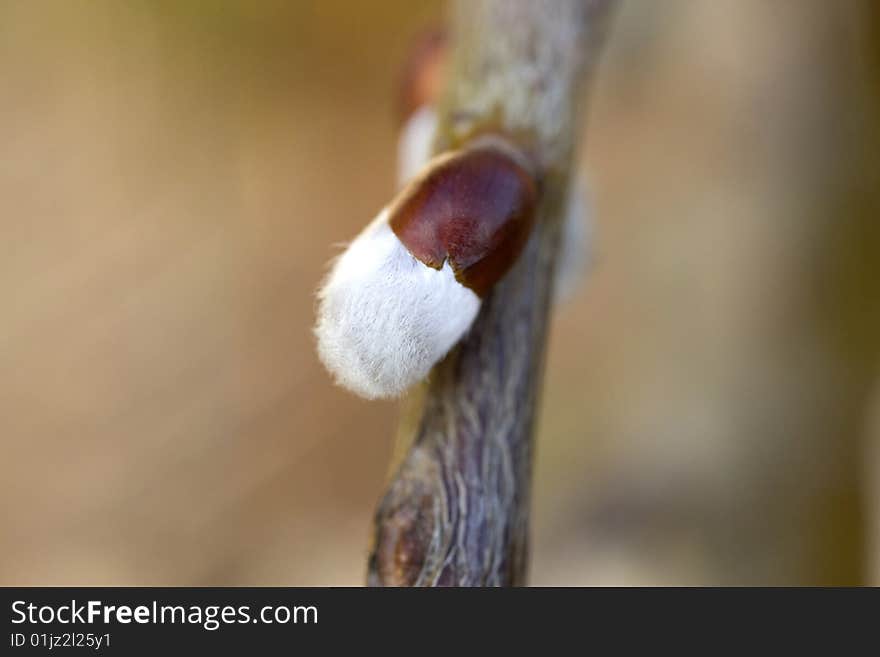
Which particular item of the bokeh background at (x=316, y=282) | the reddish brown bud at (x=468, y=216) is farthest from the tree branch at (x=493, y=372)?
the bokeh background at (x=316, y=282)

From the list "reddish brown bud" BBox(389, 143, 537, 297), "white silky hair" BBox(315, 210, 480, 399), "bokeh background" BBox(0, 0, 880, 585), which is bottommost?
"white silky hair" BBox(315, 210, 480, 399)

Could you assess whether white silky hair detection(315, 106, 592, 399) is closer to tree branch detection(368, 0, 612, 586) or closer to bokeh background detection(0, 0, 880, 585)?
tree branch detection(368, 0, 612, 586)

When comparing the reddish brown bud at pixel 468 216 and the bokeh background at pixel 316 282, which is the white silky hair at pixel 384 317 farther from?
the bokeh background at pixel 316 282

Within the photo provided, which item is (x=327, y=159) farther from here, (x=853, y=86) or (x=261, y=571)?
(x=853, y=86)

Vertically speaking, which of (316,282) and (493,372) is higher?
(316,282)

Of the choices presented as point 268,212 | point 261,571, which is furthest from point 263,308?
point 261,571

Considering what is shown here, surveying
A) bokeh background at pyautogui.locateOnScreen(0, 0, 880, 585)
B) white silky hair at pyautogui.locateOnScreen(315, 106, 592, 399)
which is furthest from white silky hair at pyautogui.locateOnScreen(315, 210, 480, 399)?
bokeh background at pyautogui.locateOnScreen(0, 0, 880, 585)

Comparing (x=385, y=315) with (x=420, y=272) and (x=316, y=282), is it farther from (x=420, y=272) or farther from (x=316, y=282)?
(x=316, y=282)

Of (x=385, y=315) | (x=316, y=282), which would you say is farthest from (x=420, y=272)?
(x=316, y=282)
